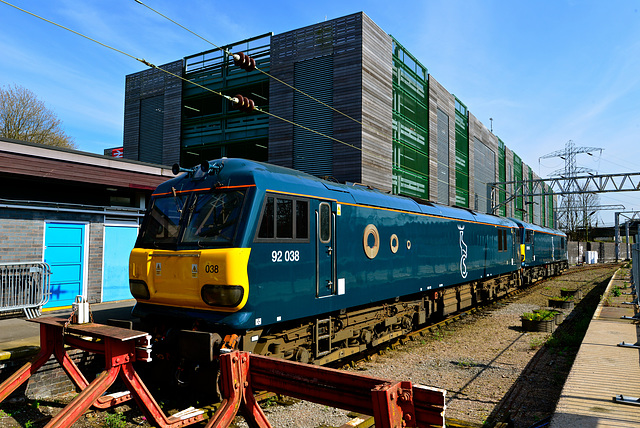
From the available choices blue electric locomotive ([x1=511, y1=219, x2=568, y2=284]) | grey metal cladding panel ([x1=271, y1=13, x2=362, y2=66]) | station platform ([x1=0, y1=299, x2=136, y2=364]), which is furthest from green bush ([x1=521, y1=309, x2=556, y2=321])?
grey metal cladding panel ([x1=271, y1=13, x2=362, y2=66])

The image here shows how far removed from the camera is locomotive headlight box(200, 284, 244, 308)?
5.84m

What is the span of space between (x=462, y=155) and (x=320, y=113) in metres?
18.8

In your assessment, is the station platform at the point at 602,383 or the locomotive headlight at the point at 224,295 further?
the locomotive headlight at the point at 224,295

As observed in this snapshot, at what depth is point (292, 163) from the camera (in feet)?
77.9

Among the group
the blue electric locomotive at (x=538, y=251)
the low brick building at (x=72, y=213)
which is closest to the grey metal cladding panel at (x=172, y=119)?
the low brick building at (x=72, y=213)

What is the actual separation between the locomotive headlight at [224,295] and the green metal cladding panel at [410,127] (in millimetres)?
19761

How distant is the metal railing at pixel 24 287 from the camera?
955 centimetres

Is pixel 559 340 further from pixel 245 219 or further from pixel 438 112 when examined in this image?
pixel 438 112

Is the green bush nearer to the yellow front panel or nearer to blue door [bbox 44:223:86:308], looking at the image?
the yellow front panel

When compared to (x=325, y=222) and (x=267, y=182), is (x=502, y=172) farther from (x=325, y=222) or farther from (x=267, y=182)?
(x=267, y=182)

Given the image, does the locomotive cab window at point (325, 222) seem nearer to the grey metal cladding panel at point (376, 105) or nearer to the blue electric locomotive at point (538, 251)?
the grey metal cladding panel at point (376, 105)

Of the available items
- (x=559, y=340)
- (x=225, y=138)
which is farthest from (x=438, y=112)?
(x=559, y=340)

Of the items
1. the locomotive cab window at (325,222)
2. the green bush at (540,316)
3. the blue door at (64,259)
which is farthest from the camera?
the green bush at (540,316)

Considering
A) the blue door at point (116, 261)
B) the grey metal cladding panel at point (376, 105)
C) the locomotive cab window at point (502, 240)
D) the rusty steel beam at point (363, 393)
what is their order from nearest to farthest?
the rusty steel beam at point (363, 393), the blue door at point (116, 261), the locomotive cab window at point (502, 240), the grey metal cladding panel at point (376, 105)
